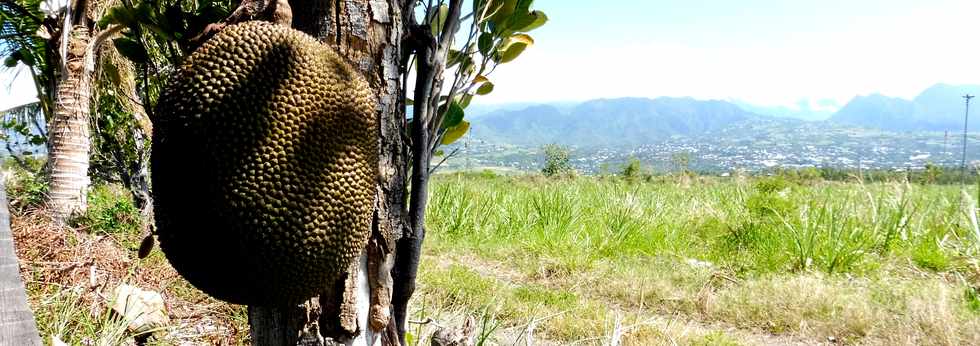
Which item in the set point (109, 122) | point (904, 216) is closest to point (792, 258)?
point (904, 216)

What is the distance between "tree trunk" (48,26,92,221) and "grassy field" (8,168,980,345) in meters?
0.17

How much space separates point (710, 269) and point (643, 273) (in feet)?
1.57

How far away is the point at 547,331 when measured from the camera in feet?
9.69

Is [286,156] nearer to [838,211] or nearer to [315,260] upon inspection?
[315,260]

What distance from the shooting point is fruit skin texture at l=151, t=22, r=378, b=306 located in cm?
85

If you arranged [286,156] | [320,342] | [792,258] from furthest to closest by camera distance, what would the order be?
[792,258] < [320,342] < [286,156]

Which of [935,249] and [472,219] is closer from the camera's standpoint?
[935,249]

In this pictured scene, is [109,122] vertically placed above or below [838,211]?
above

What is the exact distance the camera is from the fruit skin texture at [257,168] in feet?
2.79

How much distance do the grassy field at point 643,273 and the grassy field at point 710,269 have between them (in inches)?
0.5

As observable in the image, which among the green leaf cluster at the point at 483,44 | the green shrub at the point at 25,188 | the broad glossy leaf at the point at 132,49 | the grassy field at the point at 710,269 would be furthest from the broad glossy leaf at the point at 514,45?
the green shrub at the point at 25,188

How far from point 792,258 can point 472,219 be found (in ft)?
8.73

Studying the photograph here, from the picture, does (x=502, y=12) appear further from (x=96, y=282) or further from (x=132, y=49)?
(x=96, y=282)

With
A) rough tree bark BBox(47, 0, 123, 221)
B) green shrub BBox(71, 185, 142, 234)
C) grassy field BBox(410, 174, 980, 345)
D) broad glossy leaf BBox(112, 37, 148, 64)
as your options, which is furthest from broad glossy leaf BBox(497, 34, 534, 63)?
green shrub BBox(71, 185, 142, 234)
